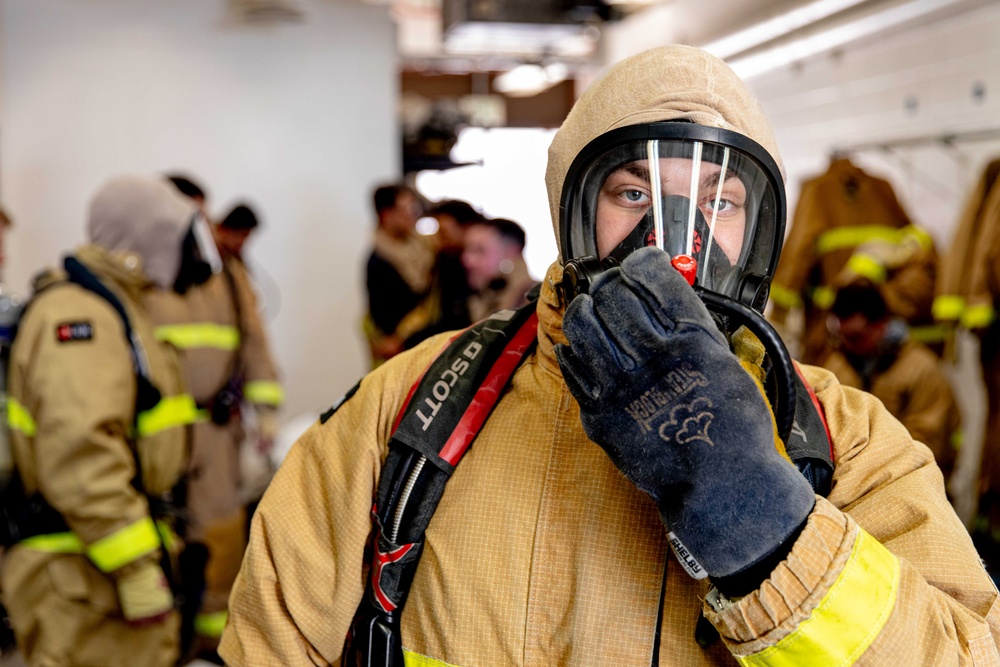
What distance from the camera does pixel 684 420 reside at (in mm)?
876

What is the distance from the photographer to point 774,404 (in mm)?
1049

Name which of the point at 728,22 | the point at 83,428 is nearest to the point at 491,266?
the point at 83,428

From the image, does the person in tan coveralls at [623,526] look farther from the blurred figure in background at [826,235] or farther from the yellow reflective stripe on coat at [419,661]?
the blurred figure in background at [826,235]

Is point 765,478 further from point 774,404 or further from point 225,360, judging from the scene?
point 225,360

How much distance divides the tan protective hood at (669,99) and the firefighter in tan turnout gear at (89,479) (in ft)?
5.49

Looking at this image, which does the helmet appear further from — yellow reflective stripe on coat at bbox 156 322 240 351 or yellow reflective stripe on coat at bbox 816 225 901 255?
yellow reflective stripe on coat at bbox 816 225 901 255

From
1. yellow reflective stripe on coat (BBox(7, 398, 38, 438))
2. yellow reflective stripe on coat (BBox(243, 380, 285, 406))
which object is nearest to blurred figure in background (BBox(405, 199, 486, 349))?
yellow reflective stripe on coat (BBox(243, 380, 285, 406))

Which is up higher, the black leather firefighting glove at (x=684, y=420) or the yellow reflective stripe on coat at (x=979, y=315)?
the black leather firefighting glove at (x=684, y=420)

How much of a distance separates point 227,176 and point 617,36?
14.6 feet

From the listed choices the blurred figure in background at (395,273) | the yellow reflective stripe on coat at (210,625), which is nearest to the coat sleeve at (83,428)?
the yellow reflective stripe on coat at (210,625)

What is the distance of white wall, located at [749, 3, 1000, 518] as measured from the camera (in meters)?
4.53

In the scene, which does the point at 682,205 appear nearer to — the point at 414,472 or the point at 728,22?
the point at 414,472

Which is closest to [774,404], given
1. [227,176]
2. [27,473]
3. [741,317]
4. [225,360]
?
[741,317]

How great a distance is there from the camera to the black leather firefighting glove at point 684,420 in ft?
2.81
